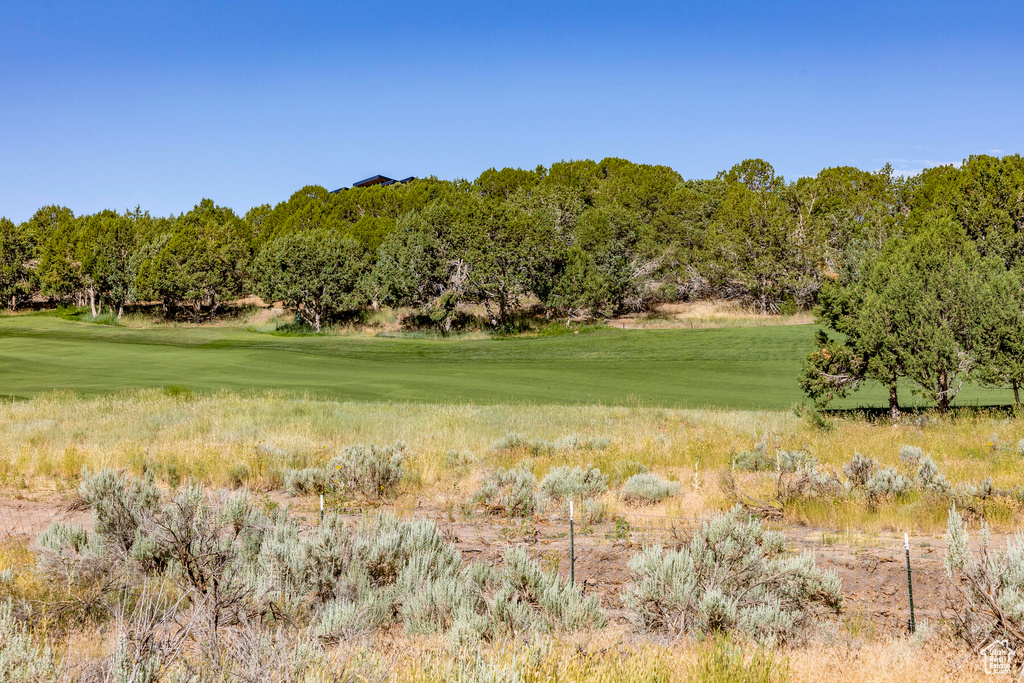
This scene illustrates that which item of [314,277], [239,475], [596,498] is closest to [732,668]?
[596,498]

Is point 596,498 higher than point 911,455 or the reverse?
the reverse

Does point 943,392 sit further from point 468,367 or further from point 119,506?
point 468,367

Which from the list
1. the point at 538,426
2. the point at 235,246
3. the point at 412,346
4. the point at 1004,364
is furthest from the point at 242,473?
the point at 235,246

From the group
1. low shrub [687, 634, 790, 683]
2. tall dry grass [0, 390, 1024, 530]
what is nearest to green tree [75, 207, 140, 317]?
tall dry grass [0, 390, 1024, 530]

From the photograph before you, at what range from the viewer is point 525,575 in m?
6.65

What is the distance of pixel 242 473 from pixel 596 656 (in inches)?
370

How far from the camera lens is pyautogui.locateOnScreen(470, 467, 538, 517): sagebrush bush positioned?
10.8 meters

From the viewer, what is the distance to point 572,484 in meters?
11.5

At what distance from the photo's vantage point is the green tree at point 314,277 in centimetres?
5950

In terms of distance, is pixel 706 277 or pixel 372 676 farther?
pixel 706 277

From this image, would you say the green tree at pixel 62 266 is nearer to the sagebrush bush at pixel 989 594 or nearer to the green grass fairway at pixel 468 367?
the green grass fairway at pixel 468 367

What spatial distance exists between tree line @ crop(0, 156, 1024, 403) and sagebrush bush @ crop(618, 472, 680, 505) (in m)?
10.7

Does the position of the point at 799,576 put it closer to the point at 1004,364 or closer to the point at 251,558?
the point at 251,558

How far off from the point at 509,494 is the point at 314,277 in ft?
168
